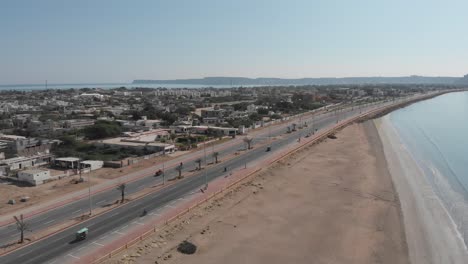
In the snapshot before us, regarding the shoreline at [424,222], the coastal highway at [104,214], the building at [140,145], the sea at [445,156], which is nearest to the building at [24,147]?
the building at [140,145]

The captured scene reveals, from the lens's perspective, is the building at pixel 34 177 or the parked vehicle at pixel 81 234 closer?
the parked vehicle at pixel 81 234

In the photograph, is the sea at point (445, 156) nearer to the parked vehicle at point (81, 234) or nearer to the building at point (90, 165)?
the parked vehicle at point (81, 234)

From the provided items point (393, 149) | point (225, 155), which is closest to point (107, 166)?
point (225, 155)

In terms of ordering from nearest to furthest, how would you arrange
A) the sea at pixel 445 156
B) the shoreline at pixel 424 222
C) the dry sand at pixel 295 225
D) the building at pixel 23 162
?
the dry sand at pixel 295 225 < the shoreline at pixel 424 222 < the sea at pixel 445 156 < the building at pixel 23 162

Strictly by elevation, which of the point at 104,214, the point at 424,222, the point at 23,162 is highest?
the point at 23,162

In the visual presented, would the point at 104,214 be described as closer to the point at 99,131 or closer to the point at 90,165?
the point at 90,165

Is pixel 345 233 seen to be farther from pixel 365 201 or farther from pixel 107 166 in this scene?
pixel 107 166

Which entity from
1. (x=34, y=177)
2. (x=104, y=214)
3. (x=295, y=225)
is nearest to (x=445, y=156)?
(x=295, y=225)
